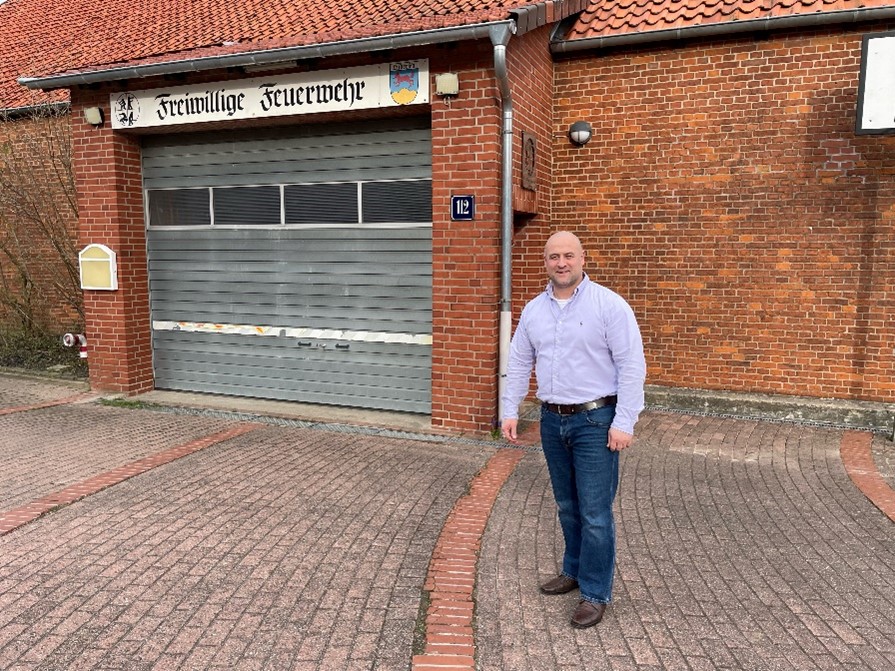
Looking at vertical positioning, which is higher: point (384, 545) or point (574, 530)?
point (574, 530)

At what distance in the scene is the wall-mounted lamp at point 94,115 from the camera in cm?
754

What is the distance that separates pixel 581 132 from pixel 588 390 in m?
5.20

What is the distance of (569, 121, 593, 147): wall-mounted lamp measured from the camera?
7457mm

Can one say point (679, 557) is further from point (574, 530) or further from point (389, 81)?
point (389, 81)

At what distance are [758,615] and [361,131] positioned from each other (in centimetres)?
577

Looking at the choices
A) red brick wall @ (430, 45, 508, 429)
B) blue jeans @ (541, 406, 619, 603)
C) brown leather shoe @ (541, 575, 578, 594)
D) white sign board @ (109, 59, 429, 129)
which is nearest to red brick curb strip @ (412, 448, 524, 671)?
brown leather shoe @ (541, 575, 578, 594)

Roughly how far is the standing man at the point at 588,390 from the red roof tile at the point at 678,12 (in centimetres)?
A: 511

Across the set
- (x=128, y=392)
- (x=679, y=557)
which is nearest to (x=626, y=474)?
(x=679, y=557)

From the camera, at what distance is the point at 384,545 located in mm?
3930

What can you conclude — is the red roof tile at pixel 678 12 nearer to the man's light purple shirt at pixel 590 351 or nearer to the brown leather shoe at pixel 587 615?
the man's light purple shirt at pixel 590 351

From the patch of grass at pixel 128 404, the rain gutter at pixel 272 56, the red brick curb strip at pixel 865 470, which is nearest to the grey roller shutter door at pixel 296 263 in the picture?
the patch of grass at pixel 128 404

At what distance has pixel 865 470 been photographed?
17.6 ft

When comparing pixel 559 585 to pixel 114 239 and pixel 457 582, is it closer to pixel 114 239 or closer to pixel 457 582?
pixel 457 582

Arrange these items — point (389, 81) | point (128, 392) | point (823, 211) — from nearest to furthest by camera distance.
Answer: point (389, 81) → point (823, 211) → point (128, 392)
